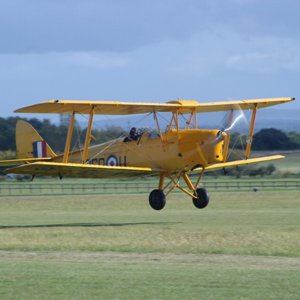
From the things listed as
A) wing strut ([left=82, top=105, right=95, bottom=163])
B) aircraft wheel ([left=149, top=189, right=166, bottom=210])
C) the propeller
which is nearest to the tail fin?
wing strut ([left=82, top=105, right=95, bottom=163])

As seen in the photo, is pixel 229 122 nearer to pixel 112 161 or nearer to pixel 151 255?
pixel 112 161

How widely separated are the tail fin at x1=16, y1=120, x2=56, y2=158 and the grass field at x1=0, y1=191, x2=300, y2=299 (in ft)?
6.83

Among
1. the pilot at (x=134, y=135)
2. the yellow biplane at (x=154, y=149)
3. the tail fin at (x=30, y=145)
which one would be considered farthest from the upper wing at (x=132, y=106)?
the tail fin at (x=30, y=145)

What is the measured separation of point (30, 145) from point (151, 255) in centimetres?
1359

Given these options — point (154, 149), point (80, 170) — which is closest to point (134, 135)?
point (154, 149)

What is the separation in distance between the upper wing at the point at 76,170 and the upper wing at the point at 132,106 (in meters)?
1.62

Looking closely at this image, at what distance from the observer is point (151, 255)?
56.0 ft

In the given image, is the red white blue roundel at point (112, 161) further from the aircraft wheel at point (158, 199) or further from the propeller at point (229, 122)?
the propeller at point (229, 122)

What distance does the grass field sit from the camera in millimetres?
12234

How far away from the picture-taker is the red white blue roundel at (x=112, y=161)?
26.8m

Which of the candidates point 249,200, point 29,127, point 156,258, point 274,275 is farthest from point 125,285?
point 249,200

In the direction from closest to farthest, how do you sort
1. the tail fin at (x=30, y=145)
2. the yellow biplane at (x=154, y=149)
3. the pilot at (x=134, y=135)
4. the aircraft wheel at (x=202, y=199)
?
the yellow biplane at (x=154, y=149) < the pilot at (x=134, y=135) < the aircraft wheel at (x=202, y=199) < the tail fin at (x=30, y=145)

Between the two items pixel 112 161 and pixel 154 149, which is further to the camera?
pixel 112 161

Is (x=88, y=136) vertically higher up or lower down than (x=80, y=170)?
higher up
